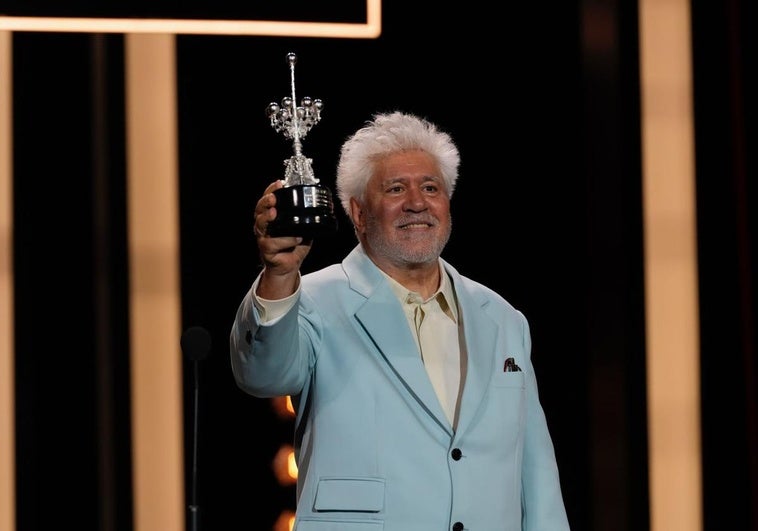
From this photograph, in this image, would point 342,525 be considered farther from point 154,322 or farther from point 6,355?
point 6,355

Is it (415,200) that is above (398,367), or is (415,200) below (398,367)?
above

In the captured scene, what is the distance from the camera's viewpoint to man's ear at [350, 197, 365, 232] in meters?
2.05

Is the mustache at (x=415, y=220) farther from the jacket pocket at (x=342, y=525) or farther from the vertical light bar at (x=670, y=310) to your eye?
the vertical light bar at (x=670, y=310)

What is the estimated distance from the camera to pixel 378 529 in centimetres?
180

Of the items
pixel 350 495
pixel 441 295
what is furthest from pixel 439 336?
pixel 350 495

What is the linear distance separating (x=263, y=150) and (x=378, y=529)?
146 centimetres

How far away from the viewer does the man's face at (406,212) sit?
1971mm

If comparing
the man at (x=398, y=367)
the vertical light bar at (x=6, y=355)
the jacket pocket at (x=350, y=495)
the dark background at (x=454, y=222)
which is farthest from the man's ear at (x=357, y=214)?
the vertical light bar at (x=6, y=355)

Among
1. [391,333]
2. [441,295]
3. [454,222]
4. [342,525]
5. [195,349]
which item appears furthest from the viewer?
[454,222]

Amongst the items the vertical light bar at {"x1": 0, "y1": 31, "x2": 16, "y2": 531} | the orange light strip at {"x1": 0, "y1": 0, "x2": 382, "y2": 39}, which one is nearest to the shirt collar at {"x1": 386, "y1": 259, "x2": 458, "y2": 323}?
the orange light strip at {"x1": 0, "y1": 0, "x2": 382, "y2": 39}

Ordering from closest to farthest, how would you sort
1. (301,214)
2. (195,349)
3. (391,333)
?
(301,214), (391,333), (195,349)

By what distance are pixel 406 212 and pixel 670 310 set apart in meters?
1.25

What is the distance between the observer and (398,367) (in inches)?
73.9

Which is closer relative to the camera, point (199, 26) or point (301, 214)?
point (301, 214)
